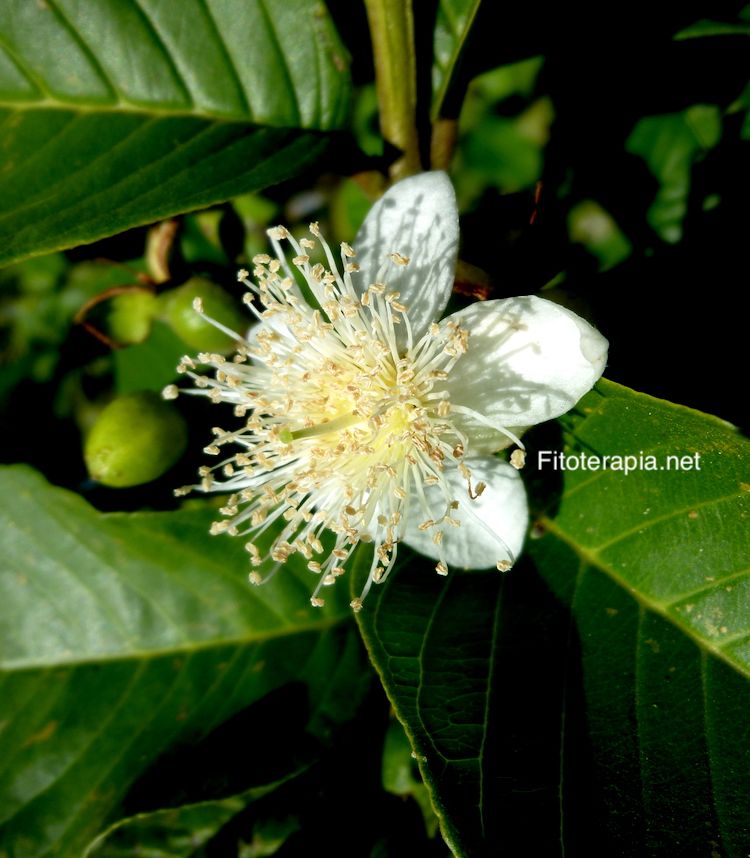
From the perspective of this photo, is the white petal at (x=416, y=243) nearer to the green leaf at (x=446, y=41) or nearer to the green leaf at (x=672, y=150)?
the green leaf at (x=446, y=41)

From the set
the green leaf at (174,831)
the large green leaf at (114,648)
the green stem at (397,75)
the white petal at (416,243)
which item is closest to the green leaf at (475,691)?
the large green leaf at (114,648)

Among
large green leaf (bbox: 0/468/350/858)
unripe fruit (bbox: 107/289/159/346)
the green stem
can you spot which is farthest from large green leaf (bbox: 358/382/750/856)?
unripe fruit (bbox: 107/289/159/346)

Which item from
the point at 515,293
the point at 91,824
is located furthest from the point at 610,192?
the point at 91,824

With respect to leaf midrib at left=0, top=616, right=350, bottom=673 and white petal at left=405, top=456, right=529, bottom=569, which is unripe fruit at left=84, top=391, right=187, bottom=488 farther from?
white petal at left=405, top=456, right=529, bottom=569

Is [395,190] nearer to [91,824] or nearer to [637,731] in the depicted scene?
[637,731]

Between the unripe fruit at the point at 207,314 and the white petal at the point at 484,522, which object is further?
the unripe fruit at the point at 207,314

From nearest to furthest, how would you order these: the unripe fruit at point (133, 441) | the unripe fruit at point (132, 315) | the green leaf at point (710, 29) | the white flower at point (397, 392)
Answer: the white flower at point (397, 392)
the green leaf at point (710, 29)
the unripe fruit at point (133, 441)
the unripe fruit at point (132, 315)
